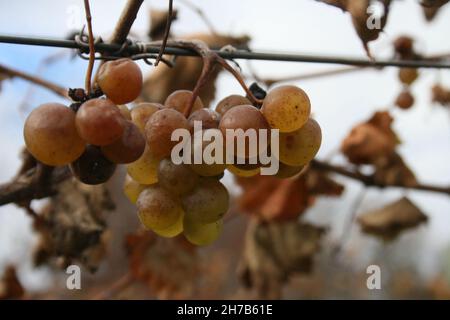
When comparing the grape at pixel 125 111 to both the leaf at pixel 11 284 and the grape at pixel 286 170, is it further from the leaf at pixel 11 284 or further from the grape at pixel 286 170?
the leaf at pixel 11 284

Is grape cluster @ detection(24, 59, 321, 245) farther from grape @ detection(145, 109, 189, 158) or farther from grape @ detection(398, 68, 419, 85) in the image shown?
grape @ detection(398, 68, 419, 85)

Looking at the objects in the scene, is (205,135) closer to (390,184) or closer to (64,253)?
(64,253)

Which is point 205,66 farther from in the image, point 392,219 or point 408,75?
point 392,219

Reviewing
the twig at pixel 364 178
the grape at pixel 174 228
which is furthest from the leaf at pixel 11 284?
Result: the twig at pixel 364 178

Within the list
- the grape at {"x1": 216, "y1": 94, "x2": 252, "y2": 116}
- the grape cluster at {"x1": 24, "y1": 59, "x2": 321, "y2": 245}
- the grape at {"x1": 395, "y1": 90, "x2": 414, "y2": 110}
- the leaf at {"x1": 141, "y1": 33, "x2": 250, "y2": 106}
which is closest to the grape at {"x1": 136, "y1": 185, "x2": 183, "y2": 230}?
the grape cluster at {"x1": 24, "y1": 59, "x2": 321, "y2": 245}
